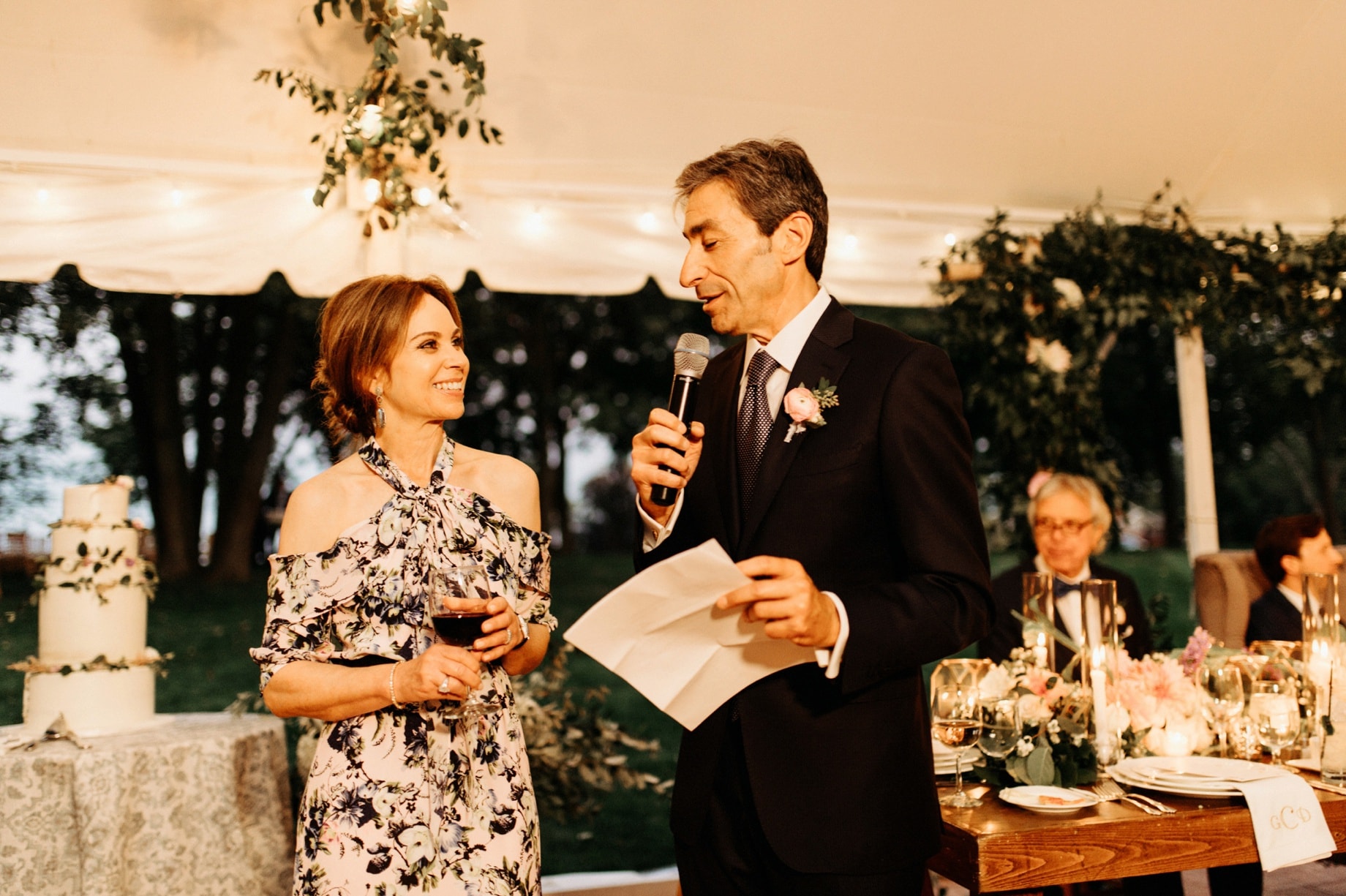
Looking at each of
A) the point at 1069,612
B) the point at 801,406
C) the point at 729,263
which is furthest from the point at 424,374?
the point at 1069,612

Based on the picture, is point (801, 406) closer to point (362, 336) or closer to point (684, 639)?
point (684, 639)

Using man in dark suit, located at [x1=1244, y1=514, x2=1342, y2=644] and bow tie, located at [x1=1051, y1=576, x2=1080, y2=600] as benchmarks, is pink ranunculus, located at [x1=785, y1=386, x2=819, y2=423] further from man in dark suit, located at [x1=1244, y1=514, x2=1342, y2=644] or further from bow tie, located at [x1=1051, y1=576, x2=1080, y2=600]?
man in dark suit, located at [x1=1244, y1=514, x2=1342, y2=644]

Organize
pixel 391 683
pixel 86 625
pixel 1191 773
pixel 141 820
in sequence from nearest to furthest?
pixel 391 683
pixel 1191 773
pixel 141 820
pixel 86 625

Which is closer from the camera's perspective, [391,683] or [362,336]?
[391,683]

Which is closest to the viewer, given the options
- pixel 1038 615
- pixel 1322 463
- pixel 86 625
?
pixel 1038 615

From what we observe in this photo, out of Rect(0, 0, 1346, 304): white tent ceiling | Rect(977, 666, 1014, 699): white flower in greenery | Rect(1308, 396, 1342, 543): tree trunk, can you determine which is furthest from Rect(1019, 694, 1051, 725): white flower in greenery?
Rect(1308, 396, 1342, 543): tree trunk

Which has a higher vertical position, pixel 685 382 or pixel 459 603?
pixel 685 382

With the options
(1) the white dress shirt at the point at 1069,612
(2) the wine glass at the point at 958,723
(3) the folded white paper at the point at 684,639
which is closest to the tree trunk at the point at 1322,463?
(1) the white dress shirt at the point at 1069,612

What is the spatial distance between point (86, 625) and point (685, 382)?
261cm

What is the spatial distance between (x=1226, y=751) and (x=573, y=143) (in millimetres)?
2984

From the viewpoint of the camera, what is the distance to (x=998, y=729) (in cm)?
222

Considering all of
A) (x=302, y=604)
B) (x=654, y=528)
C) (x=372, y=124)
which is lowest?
(x=302, y=604)

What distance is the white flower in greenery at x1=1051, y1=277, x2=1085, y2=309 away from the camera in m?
5.01

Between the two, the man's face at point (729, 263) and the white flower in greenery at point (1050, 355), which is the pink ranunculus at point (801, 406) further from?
the white flower in greenery at point (1050, 355)
